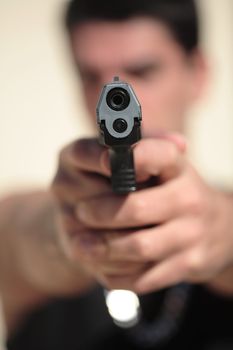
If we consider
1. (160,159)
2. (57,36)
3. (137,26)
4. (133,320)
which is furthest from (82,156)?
(57,36)

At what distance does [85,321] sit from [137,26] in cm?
48

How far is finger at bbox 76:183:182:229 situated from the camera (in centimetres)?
34

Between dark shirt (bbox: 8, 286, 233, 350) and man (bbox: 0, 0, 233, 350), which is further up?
man (bbox: 0, 0, 233, 350)

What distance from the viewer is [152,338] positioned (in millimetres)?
596

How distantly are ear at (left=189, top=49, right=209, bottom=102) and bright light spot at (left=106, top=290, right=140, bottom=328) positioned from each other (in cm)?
43

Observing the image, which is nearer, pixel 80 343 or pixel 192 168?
pixel 192 168

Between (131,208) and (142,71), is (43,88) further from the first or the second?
(131,208)

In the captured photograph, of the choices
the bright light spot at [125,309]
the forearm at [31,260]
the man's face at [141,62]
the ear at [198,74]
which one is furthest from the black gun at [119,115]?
the ear at [198,74]

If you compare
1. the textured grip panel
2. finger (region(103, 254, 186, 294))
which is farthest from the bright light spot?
the textured grip panel

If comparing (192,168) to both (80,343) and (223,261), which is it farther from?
(80,343)

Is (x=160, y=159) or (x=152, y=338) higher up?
(x=160, y=159)

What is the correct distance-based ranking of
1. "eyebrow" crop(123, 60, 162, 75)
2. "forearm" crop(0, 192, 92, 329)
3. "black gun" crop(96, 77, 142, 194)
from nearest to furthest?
"black gun" crop(96, 77, 142, 194)
"forearm" crop(0, 192, 92, 329)
"eyebrow" crop(123, 60, 162, 75)

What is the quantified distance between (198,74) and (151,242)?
0.61m

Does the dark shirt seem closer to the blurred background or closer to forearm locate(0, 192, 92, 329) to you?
forearm locate(0, 192, 92, 329)
